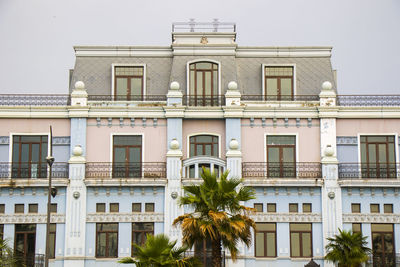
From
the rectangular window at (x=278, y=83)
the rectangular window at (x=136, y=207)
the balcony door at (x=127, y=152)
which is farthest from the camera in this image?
the rectangular window at (x=278, y=83)

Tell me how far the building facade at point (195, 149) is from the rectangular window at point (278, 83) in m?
0.06

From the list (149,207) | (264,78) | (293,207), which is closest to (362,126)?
(293,207)

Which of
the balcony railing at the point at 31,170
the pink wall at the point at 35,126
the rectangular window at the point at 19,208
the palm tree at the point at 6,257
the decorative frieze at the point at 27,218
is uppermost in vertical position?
the pink wall at the point at 35,126

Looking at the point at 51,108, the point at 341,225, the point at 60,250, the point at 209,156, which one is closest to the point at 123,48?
the point at 51,108

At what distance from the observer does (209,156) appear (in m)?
39.4

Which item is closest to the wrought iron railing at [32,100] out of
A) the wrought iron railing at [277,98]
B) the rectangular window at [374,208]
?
the wrought iron railing at [277,98]

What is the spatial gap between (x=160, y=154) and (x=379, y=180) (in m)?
11.3

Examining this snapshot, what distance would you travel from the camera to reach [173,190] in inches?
1535

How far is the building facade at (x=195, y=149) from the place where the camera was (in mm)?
38812

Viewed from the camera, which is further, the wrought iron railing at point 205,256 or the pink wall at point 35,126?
the pink wall at point 35,126

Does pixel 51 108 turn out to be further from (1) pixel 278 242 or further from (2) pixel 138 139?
(1) pixel 278 242

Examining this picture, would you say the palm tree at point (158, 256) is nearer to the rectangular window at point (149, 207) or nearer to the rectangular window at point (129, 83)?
the rectangular window at point (149, 207)

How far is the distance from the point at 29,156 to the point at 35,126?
1.61 meters

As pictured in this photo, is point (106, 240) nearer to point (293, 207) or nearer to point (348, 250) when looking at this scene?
point (293, 207)
